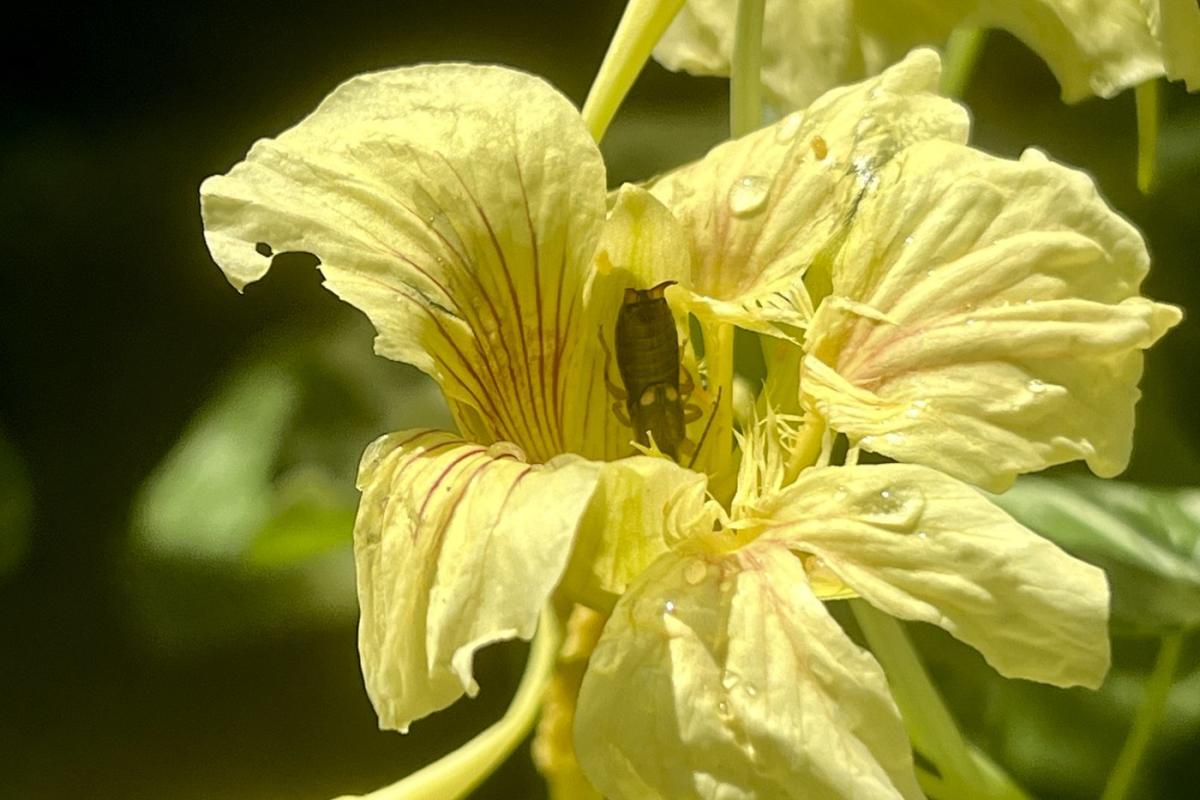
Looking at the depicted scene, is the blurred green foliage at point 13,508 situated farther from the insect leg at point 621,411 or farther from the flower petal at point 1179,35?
the flower petal at point 1179,35

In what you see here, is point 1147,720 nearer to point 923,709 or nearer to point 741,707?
point 923,709

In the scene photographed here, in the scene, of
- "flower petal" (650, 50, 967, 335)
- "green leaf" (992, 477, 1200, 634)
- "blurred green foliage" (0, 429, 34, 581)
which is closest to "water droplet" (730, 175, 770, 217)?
"flower petal" (650, 50, 967, 335)

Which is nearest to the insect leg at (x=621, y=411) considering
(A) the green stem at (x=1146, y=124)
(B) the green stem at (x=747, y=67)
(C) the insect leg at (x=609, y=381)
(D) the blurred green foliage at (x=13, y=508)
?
(C) the insect leg at (x=609, y=381)

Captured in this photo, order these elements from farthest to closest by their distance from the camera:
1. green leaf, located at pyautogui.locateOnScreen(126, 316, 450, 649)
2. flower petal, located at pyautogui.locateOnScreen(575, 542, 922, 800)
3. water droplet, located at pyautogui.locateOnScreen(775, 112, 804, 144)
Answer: green leaf, located at pyautogui.locateOnScreen(126, 316, 450, 649) → water droplet, located at pyautogui.locateOnScreen(775, 112, 804, 144) → flower petal, located at pyautogui.locateOnScreen(575, 542, 922, 800)

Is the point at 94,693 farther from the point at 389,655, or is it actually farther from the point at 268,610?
the point at 389,655

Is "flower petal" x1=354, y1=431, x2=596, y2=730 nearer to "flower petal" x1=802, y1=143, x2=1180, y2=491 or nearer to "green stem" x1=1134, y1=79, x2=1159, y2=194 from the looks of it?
"flower petal" x1=802, y1=143, x2=1180, y2=491

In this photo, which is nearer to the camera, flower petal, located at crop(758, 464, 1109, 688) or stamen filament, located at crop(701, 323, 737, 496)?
flower petal, located at crop(758, 464, 1109, 688)
